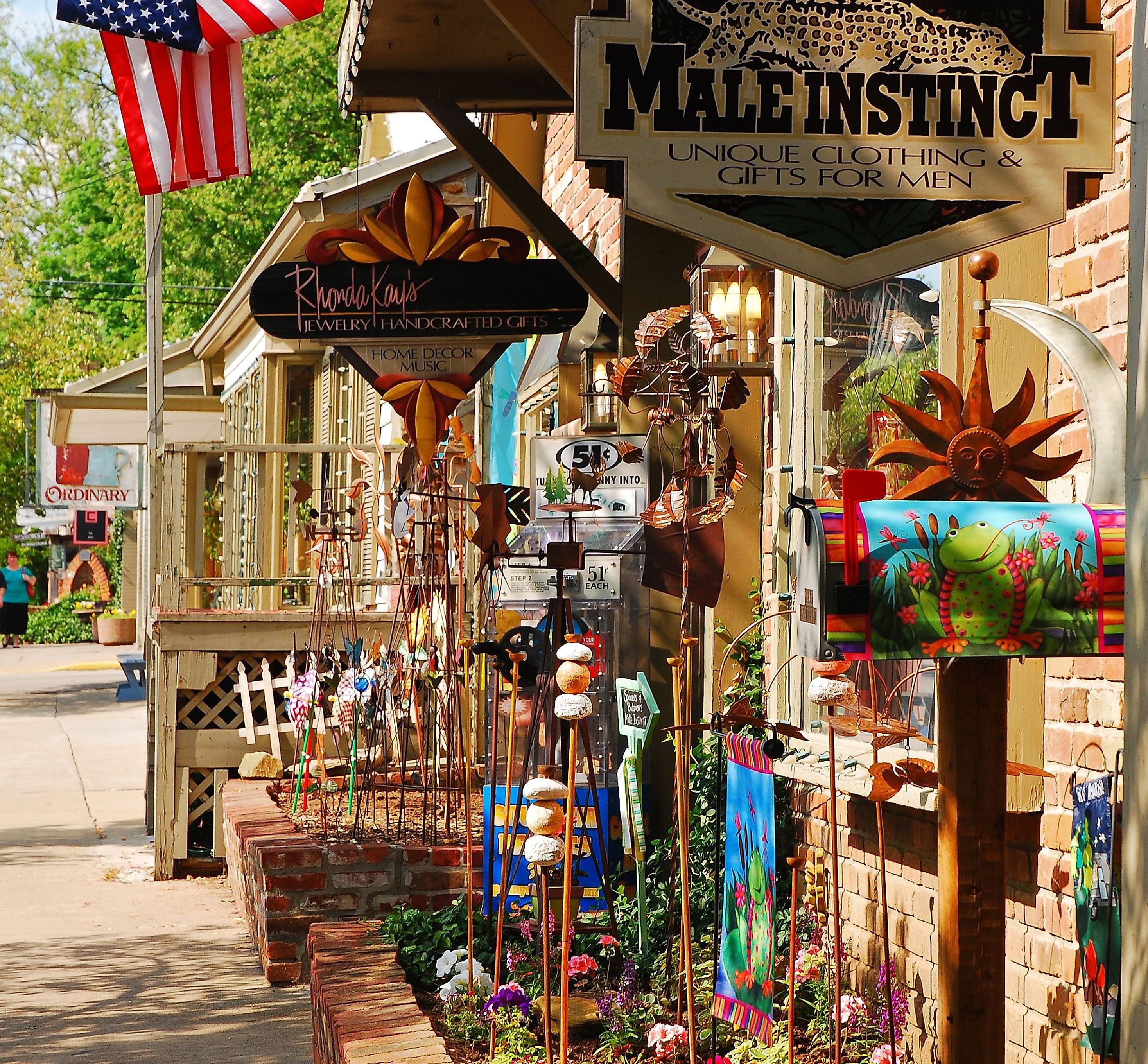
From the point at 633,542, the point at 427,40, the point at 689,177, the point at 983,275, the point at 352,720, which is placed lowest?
the point at 352,720

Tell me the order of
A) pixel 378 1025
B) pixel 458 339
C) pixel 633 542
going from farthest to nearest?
pixel 458 339 < pixel 633 542 < pixel 378 1025

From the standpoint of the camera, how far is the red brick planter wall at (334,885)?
21.2 feet

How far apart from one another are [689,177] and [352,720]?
17.9 ft

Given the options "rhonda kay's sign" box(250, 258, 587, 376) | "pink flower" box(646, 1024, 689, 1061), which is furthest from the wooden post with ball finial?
"rhonda kay's sign" box(250, 258, 587, 376)

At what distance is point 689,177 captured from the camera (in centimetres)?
269

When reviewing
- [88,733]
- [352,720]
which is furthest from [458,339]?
[88,733]

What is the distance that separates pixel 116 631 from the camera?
108 feet

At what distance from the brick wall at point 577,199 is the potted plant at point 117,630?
84.7ft

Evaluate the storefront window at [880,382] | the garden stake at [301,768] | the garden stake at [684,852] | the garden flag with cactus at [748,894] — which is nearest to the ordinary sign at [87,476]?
the garden stake at [301,768]

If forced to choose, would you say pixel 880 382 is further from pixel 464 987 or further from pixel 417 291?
pixel 464 987

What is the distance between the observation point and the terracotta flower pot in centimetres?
3303

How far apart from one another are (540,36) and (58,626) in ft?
110

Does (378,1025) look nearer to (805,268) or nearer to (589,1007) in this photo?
(589,1007)

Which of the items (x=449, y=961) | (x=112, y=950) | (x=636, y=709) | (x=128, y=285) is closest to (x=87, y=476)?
(x=128, y=285)
